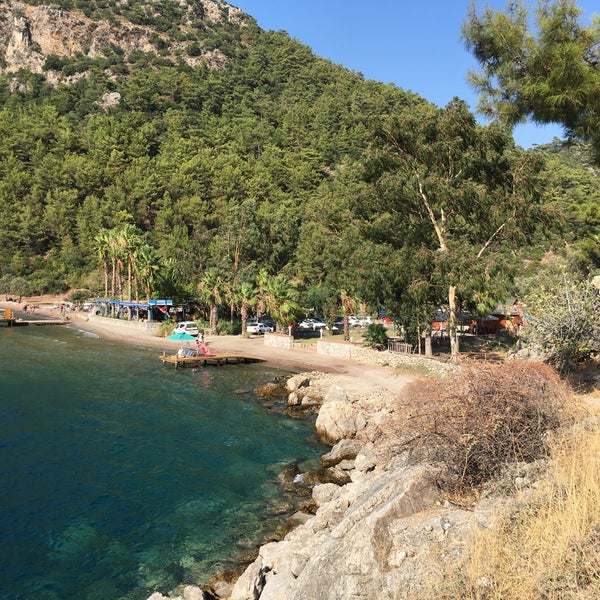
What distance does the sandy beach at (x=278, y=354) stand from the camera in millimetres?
28730

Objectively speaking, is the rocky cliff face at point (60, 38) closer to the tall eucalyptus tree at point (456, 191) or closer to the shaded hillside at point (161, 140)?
the shaded hillside at point (161, 140)

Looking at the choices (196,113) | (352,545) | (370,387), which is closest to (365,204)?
(370,387)

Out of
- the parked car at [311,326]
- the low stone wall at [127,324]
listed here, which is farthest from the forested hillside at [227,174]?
the low stone wall at [127,324]

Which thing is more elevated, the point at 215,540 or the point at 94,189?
the point at 94,189

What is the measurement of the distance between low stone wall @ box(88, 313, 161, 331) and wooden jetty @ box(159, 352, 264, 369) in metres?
18.7

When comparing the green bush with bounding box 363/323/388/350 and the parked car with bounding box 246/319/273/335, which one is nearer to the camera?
the green bush with bounding box 363/323/388/350

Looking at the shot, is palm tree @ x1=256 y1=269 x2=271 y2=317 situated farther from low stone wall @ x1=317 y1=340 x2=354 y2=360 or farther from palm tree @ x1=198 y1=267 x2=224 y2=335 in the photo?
low stone wall @ x1=317 y1=340 x2=354 y2=360

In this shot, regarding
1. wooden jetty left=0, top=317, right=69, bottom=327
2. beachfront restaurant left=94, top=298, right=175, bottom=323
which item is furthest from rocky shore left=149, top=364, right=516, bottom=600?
wooden jetty left=0, top=317, right=69, bottom=327

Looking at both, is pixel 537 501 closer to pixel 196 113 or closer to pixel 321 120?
pixel 321 120

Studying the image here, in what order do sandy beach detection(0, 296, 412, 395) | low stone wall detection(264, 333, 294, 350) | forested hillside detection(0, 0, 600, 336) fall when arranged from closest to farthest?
forested hillside detection(0, 0, 600, 336), sandy beach detection(0, 296, 412, 395), low stone wall detection(264, 333, 294, 350)

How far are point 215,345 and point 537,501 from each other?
4121cm

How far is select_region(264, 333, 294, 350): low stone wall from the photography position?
43844 mm

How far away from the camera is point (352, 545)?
7.59 metres

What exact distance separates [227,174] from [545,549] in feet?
322
